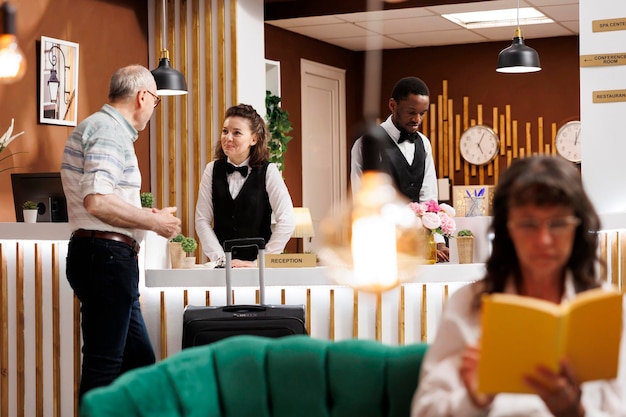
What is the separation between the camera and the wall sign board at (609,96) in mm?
5062

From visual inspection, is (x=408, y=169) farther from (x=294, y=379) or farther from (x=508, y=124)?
(x=508, y=124)

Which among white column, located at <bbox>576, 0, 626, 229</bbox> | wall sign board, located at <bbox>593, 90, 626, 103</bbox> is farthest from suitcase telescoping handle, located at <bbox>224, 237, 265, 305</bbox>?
wall sign board, located at <bbox>593, 90, 626, 103</bbox>

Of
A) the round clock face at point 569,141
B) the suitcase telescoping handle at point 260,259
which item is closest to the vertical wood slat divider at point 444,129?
the round clock face at point 569,141

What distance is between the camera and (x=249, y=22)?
287 inches

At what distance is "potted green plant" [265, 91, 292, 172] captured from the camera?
7.72 metres

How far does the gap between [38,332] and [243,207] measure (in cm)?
112

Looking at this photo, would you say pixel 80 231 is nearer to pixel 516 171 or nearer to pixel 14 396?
pixel 14 396

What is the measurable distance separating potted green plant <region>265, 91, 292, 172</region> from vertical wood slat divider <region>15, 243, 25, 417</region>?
3.34 m

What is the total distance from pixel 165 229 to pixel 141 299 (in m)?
0.64

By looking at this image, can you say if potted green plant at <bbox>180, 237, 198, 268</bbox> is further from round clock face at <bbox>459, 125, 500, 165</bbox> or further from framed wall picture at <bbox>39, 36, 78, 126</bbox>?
round clock face at <bbox>459, 125, 500, 165</bbox>

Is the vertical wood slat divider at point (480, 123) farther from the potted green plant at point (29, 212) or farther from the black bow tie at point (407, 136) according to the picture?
the potted green plant at point (29, 212)

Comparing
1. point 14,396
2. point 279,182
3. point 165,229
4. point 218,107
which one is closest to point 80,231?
point 165,229

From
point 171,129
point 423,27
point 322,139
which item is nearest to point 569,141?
Result: point 423,27

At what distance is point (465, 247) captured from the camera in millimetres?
4145
